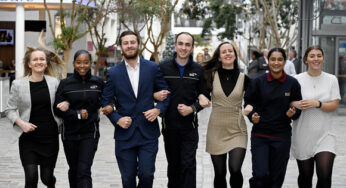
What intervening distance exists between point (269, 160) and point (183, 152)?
910mm

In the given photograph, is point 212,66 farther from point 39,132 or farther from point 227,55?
point 39,132

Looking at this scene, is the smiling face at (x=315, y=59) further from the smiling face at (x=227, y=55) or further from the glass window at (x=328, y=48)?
the glass window at (x=328, y=48)

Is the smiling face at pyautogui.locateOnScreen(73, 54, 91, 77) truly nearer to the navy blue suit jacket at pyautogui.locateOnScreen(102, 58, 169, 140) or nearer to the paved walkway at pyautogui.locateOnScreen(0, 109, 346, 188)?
the navy blue suit jacket at pyautogui.locateOnScreen(102, 58, 169, 140)

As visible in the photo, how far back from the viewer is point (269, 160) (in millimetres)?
6641

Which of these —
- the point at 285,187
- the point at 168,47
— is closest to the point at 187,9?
the point at 168,47

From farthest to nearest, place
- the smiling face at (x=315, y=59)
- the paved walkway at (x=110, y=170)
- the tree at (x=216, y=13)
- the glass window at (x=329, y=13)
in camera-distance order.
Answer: the tree at (x=216, y=13), the glass window at (x=329, y=13), the paved walkway at (x=110, y=170), the smiling face at (x=315, y=59)

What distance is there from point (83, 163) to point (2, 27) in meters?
31.0

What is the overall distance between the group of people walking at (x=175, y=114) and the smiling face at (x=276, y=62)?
0.01 meters

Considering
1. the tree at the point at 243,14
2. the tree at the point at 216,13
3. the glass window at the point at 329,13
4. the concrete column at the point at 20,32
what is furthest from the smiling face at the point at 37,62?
the tree at the point at 216,13

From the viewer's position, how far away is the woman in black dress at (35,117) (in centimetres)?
656

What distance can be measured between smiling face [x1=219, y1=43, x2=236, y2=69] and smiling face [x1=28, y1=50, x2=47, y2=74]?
6.21ft

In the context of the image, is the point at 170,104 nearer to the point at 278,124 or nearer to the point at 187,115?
the point at 187,115

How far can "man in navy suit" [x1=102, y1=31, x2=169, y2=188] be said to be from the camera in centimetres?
640

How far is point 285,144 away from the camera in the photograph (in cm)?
654
